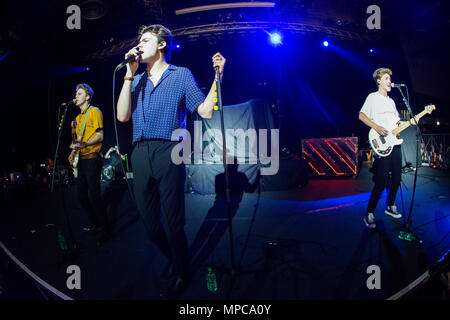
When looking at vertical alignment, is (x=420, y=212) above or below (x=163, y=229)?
below

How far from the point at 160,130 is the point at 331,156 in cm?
767

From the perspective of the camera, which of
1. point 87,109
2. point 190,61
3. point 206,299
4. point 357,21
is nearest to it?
point 206,299

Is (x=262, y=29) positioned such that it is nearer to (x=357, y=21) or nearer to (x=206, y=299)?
(x=357, y=21)

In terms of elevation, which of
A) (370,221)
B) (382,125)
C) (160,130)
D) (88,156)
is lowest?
(370,221)

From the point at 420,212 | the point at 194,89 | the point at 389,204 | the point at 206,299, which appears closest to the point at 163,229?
the point at 206,299

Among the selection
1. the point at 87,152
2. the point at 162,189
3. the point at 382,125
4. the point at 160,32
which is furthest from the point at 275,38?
the point at 162,189

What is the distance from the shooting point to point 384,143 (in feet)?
10.7

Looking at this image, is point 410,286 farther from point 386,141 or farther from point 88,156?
point 88,156

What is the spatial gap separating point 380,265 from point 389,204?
5.95ft

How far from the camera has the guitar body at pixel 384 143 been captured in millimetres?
3205

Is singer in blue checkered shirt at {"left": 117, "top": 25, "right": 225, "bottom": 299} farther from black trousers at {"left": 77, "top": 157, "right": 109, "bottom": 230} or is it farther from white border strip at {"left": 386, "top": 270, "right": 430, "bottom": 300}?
white border strip at {"left": 386, "top": 270, "right": 430, "bottom": 300}

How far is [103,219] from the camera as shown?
3.27 m

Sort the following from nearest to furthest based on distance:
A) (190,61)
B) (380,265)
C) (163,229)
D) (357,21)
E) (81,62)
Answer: (163,229)
(380,265)
(357,21)
(81,62)
(190,61)

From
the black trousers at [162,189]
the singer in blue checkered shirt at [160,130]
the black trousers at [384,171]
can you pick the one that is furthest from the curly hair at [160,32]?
the black trousers at [384,171]
